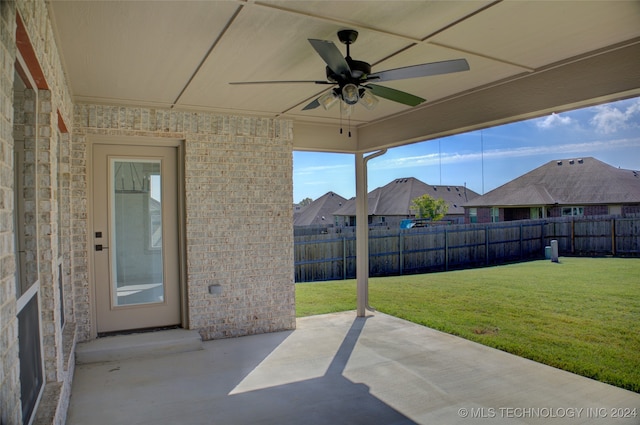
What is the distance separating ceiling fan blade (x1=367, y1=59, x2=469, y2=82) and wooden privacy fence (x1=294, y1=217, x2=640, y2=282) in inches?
324

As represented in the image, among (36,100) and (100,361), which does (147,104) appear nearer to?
(36,100)

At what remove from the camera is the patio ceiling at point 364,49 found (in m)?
2.58

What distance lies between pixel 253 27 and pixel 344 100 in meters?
0.76

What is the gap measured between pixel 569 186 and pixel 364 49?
18.7 meters

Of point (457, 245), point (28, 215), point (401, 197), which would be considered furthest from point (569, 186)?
point (28, 215)

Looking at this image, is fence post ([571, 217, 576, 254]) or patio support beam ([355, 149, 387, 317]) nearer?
patio support beam ([355, 149, 387, 317])

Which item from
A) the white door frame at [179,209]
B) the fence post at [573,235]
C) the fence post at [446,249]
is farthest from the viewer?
the fence post at [573,235]

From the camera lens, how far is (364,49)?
10.6ft

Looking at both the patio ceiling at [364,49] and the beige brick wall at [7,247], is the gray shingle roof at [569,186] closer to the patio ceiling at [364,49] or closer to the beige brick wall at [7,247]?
the patio ceiling at [364,49]

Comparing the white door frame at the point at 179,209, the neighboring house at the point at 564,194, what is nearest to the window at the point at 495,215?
the neighboring house at the point at 564,194

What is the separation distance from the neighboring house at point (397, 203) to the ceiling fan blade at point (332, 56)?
20760mm

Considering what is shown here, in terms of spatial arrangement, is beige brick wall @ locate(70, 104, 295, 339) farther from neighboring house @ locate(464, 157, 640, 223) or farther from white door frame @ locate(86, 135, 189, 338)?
neighboring house @ locate(464, 157, 640, 223)

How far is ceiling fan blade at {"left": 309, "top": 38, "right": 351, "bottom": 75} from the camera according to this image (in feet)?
8.11

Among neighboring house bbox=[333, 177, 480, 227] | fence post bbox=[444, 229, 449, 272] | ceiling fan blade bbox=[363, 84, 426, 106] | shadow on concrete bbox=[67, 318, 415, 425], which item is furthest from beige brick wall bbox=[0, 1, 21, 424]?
neighboring house bbox=[333, 177, 480, 227]
